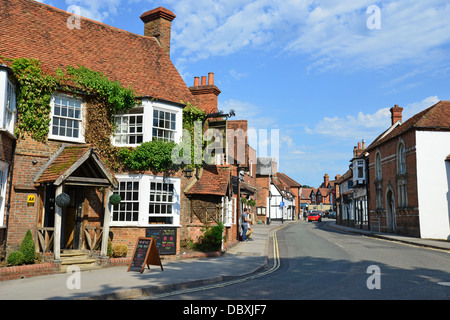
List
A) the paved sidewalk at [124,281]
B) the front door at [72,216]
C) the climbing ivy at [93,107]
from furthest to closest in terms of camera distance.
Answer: the front door at [72,216]
the climbing ivy at [93,107]
the paved sidewalk at [124,281]

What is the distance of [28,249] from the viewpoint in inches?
484

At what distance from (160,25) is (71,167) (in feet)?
33.2

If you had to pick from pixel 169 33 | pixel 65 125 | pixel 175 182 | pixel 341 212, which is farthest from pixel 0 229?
pixel 341 212

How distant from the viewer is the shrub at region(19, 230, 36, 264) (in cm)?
1223

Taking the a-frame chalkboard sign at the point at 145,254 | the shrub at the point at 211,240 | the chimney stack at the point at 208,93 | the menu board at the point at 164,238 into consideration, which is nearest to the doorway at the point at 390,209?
the chimney stack at the point at 208,93

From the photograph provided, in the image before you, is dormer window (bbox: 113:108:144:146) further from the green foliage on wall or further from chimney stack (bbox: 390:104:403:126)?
chimney stack (bbox: 390:104:403:126)

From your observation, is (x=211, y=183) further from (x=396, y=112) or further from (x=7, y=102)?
(x=396, y=112)

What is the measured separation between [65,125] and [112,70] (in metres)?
3.35

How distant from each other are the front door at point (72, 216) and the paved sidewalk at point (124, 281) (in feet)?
7.84

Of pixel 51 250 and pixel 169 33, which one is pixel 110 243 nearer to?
pixel 51 250

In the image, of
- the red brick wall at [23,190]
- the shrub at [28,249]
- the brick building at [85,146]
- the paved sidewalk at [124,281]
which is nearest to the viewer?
the paved sidewalk at [124,281]

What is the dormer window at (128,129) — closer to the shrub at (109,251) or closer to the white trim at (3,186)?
the shrub at (109,251)

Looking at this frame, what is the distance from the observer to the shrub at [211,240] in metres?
17.2

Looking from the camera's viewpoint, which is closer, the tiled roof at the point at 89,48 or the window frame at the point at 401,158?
the tiled roof at the point at 89,48
